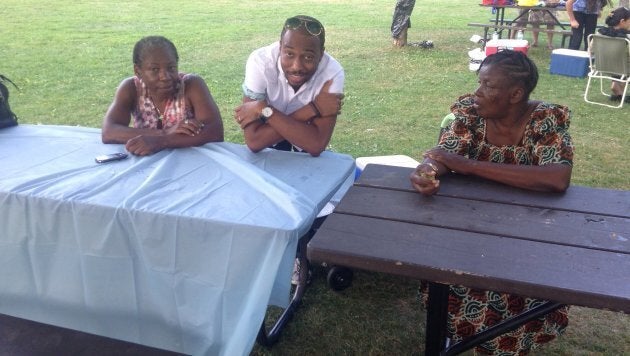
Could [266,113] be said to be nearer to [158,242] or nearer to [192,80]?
[192,80]

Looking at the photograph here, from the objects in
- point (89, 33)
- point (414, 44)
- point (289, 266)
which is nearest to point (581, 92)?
point (414, 44)

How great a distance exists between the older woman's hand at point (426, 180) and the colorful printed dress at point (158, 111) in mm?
1266

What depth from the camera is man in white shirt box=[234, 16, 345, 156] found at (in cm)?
249

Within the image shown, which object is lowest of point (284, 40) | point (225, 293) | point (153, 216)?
point (225, 293)

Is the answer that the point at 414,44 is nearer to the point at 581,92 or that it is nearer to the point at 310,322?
the point at 581,92

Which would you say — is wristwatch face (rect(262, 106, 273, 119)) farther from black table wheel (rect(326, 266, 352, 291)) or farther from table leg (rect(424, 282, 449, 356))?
table leg (rect(424, 282, 449, 356))

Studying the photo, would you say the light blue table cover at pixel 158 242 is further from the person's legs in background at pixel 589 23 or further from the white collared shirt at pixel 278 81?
the person's legs in background at pixel 589 23

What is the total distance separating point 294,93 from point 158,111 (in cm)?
69

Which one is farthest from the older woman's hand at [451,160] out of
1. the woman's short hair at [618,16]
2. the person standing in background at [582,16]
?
the person standing in background at [582,16]

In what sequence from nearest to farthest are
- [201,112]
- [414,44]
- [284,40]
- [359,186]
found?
[359,186] < [284,40] < [201,112] < [414,44]

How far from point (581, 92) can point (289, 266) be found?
260 inches

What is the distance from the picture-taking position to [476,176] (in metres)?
2.08

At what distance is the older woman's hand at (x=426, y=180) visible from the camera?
6.34 feet

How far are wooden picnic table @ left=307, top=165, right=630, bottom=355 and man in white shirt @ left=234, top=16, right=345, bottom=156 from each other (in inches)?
21.2
